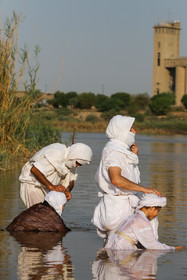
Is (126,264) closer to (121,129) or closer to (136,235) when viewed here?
(136,235)

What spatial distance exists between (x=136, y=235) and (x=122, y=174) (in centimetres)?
59

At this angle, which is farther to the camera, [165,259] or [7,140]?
[7,140]

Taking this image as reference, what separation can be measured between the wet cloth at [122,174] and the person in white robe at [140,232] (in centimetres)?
9

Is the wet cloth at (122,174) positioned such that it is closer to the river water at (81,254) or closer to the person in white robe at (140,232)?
the person in white robe at (140,232)

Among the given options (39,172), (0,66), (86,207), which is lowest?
(86,207)

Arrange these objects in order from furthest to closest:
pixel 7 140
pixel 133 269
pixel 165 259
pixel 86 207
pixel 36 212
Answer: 1. pixel 7 140
2. pixel 86 207
3. pixel 36 212
4. pixel 165 259
5. pixel 133 269

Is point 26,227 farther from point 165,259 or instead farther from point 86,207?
point 86,207

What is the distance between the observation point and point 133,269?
573 cm

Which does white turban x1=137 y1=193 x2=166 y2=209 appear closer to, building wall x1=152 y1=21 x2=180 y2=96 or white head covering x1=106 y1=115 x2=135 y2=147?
white head covering x1=106 y1=115 x2=135 y2=147

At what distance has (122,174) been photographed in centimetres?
662

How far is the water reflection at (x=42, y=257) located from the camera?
18.0 feet

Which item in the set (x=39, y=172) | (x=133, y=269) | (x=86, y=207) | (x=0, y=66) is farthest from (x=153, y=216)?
(x=0, y=66)

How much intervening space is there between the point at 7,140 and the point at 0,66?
1.81m

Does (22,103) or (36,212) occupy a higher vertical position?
(22,103)
